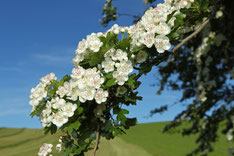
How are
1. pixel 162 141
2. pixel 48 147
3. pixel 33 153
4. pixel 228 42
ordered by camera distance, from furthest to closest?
1. pixel 162 141
2. pixel 228 42
3. pixel 33 153
4. pixel 48 147

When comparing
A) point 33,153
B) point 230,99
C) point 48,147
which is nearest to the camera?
point 48,147

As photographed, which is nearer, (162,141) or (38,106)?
(38,106)

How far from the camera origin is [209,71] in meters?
6.16

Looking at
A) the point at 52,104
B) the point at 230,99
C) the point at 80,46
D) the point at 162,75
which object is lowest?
the point at 52,104

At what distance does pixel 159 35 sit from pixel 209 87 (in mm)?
3899

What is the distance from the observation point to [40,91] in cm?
217

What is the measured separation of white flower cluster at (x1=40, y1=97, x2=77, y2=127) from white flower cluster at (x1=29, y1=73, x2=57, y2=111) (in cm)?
16

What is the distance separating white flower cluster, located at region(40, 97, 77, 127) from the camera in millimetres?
1869

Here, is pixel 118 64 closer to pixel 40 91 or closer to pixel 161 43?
pixel 161 43

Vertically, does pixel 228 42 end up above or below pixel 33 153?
above

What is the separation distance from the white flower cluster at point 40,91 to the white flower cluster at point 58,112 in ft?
0.53

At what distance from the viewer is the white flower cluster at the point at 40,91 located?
2146 millimetres

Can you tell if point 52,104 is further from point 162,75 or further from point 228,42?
point 162,75

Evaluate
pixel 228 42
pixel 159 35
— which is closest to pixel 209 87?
pixel 228 42
